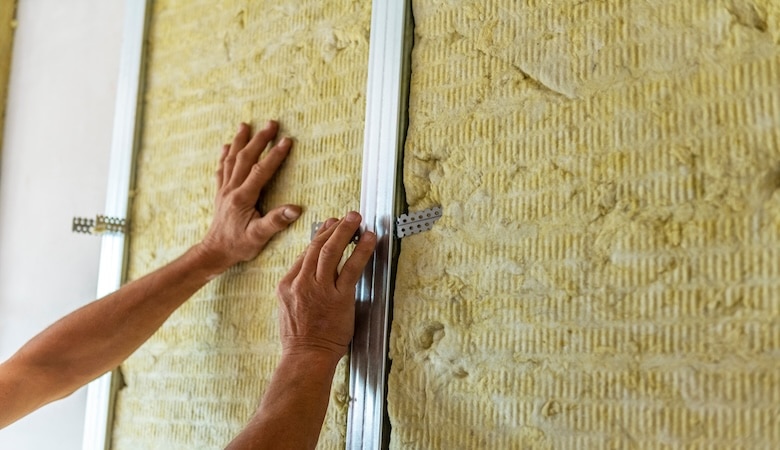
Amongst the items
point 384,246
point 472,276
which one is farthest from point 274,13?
point 472,276

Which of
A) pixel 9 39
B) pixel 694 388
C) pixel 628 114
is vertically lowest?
pixel 694 388

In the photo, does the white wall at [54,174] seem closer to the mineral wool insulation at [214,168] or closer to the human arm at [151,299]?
the mineral wool insulation at [214,168]

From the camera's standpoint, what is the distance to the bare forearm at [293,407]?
46.0 inches

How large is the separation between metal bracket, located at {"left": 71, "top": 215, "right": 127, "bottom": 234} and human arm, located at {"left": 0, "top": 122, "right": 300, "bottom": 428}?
278 mm

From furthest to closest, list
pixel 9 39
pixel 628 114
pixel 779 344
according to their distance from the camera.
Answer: pixel 9 39, pixel 628 114, pixel 779 344

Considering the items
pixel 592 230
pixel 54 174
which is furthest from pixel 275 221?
pixel 54 174

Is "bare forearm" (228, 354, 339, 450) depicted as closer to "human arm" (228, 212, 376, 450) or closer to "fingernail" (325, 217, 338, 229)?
"human arm" (228, 212, 376, 450)

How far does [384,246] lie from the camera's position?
53.9 inches

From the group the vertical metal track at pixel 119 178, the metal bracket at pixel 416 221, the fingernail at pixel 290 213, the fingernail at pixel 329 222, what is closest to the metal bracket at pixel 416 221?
the metal bracket at pixel 416 221

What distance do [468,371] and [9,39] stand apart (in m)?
2.06

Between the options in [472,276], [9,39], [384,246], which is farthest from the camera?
[9,39]

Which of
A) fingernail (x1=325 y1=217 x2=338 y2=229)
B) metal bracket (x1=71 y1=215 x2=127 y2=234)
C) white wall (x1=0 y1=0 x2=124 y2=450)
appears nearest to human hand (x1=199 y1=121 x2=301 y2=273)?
fingernail (x1=325 y1=217 x2=338 y2=229)

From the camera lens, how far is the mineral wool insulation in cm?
149

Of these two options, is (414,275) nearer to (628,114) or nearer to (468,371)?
(468,371)
